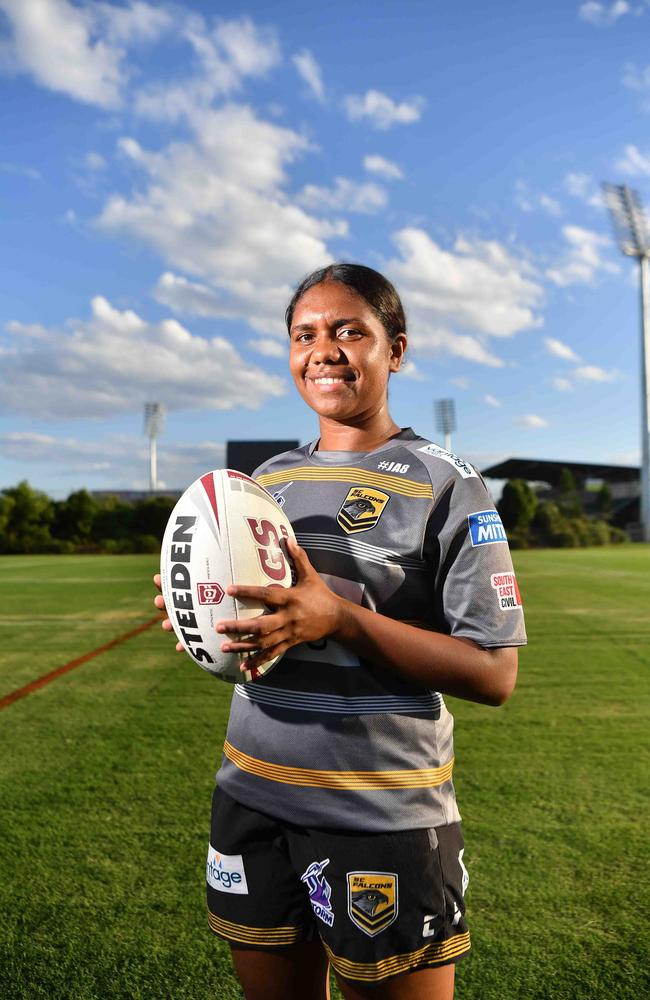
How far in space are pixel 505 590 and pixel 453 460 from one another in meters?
0.29

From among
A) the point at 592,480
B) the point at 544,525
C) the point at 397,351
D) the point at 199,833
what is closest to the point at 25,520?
the point at 544,525

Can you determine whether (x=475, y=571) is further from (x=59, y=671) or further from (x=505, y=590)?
(x=59, y=671)

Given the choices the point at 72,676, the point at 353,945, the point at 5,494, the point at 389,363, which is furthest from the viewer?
the point at 5,494

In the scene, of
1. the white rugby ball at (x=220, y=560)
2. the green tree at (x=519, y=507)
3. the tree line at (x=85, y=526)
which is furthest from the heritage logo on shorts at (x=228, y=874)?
the green tree at (x=519, y=507)

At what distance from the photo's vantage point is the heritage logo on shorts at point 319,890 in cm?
147

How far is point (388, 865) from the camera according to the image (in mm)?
1459

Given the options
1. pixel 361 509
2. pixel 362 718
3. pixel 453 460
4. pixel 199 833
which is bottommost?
pixel 199 833

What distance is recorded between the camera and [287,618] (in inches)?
52.2

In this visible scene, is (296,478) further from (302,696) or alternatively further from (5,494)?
(5,494)

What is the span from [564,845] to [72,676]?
17.5ft

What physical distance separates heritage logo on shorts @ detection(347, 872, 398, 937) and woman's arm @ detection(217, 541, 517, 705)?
38cm

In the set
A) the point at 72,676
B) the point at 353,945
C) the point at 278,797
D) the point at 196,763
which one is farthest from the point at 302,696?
the point at 72,676

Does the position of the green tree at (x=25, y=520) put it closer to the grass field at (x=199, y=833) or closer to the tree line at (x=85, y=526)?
the tree line at (x=85, y=526)

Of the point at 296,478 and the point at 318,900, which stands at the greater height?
the point at 296,478
